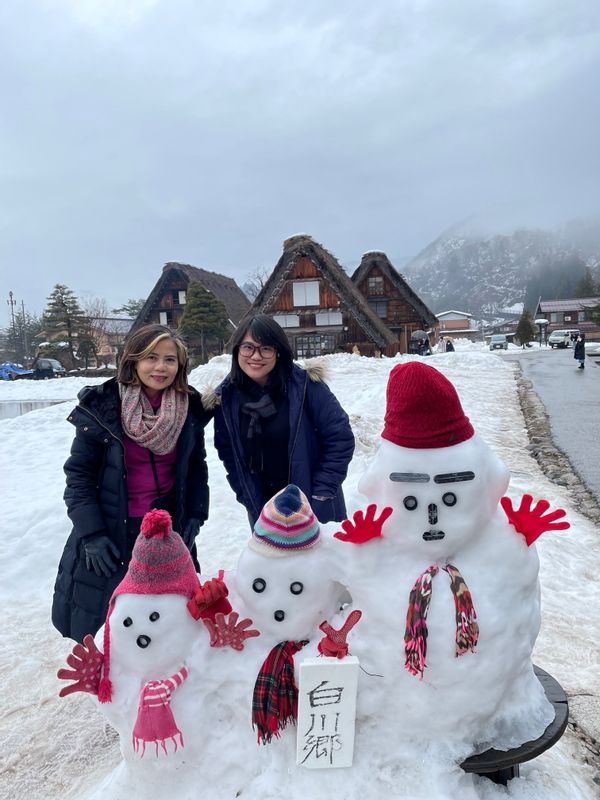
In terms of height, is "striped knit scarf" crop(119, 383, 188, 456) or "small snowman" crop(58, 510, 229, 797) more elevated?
"striped knit scarf" crop(119, 383, 188, 456)

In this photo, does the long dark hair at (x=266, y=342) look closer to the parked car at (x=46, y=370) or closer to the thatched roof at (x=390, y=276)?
the thatched roof at (x=390, y=276)

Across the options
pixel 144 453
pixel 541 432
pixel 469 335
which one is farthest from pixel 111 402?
pixel 469 335

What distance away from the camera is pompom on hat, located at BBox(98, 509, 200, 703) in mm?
1664

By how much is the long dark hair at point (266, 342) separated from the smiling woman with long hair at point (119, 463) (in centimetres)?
24

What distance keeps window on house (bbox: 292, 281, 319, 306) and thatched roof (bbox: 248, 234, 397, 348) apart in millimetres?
515

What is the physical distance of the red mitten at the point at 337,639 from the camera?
63.1 inches

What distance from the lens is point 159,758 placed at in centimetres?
164

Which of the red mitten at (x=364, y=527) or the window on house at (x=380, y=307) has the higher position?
the window on house at (x=380, y=307)

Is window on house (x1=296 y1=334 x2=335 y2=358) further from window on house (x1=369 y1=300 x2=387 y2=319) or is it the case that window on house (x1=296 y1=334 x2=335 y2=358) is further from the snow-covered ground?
the snow-covered ground

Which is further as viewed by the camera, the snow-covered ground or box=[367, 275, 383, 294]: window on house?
box=[367, 275, 383, 294]: window on house

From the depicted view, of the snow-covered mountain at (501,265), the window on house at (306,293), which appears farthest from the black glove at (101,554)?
the snow-covered mountain at (501,265)

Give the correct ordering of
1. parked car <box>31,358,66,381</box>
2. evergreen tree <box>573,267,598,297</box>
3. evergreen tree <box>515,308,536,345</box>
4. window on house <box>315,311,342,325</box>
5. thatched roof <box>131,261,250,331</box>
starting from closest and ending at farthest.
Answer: window on house <box>315,311,342,325</box>
thatched roof <box>131,261,250,331</box>
parked car <box>31,358,66,381</box>
evergreen tree <box>515,308,536,345</box>
evergreen tree <box>573,267,598,297</box>

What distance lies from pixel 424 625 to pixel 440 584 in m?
0.13

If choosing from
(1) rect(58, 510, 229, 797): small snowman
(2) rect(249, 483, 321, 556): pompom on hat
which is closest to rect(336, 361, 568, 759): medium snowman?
(2) rect(249, 483, 321, 556): pompom on hat
